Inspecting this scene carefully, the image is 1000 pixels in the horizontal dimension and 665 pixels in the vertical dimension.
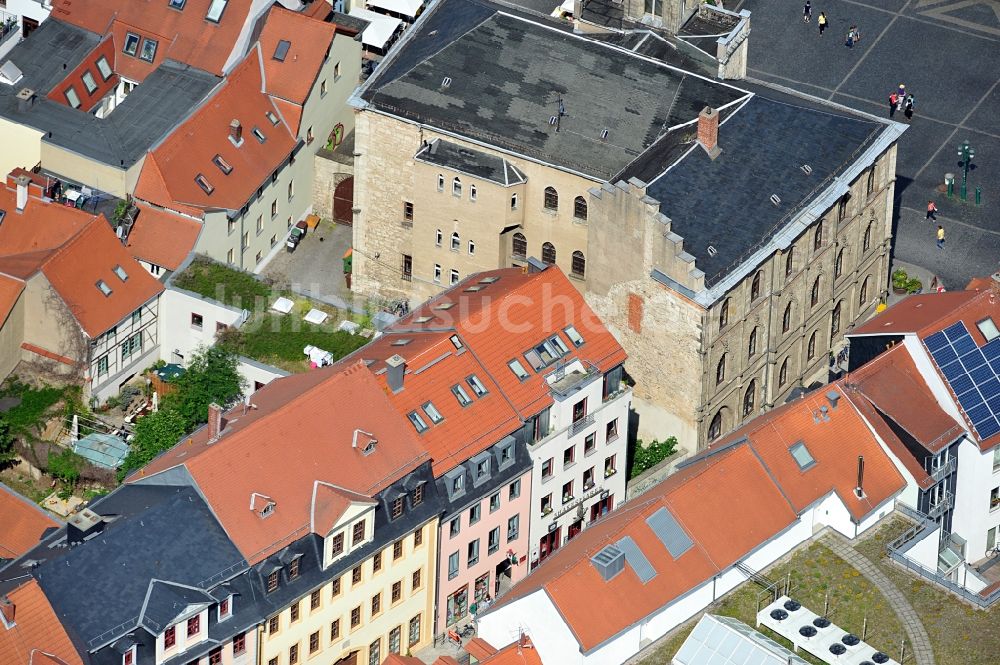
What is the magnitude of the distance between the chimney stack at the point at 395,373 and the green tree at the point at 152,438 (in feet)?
59.9

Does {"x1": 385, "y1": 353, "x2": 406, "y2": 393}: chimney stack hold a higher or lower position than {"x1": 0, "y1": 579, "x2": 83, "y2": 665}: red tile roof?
higher

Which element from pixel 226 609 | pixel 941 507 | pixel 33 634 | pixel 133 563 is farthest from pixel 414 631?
pixel 941 507

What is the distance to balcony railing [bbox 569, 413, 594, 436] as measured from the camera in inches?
7500

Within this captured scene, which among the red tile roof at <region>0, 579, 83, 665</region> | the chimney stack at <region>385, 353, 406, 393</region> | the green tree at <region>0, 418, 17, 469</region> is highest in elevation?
the chimney stack at <region>385, 353, 406, 393</region>

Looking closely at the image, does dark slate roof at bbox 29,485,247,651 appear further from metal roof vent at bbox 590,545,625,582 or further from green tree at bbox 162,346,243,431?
green tree at bbox 162,346,243,431

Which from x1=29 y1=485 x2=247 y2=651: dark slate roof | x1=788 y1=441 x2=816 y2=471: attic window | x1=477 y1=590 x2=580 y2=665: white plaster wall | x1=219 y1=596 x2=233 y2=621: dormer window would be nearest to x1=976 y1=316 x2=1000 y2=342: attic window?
x1=788 y1=441 x2=816 y2=471: attic window

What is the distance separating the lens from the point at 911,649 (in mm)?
171500

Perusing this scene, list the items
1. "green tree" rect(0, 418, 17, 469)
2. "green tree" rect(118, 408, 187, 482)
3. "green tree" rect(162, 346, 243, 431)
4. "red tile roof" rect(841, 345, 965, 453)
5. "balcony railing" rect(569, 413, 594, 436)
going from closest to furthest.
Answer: "red tile roof" rect(841, 345, 965, 453) → "balcony railing" rect(569, 413, 594, 436) → "green tree" rect(118, 408, 187, 482) → "green tree" rect(0, 418, 17, 469) → "green tree" rect(162, 346, 243, 431)

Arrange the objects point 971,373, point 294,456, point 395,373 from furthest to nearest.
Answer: point 971,373, point 395,373, point 294,456

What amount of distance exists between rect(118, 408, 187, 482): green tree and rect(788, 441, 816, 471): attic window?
39149 mm

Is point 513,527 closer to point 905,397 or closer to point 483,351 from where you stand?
point 483,351

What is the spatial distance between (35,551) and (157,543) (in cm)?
942

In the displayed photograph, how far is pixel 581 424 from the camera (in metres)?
191

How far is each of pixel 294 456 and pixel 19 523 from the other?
20265 millimetres
